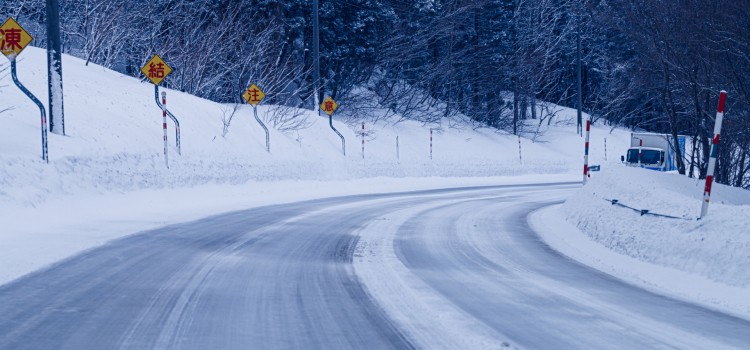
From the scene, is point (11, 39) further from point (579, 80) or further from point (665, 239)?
point (579, 80)

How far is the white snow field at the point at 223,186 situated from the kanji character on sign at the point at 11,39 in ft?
5.51

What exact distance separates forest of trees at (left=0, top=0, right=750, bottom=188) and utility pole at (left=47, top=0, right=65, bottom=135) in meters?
11.8

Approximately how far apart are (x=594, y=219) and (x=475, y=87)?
4154 cm

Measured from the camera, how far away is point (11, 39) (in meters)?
15.0

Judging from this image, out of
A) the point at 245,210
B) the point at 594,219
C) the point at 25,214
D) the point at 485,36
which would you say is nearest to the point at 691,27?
the point at 594,219

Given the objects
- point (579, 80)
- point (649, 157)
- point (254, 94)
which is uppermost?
point (579, 80)

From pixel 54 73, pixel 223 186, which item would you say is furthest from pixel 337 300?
pixel 223 186

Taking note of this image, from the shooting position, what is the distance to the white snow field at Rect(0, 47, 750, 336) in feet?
27.1

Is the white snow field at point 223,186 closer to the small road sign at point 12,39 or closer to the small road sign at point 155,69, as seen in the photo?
the small road sign at point 155,69

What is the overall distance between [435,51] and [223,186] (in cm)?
3128

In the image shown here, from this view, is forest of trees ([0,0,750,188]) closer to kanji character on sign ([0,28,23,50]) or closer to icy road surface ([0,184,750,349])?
icy road surface ([0,184,750,349])

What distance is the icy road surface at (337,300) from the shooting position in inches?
212

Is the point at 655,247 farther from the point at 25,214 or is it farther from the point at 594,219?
the point at 25,214

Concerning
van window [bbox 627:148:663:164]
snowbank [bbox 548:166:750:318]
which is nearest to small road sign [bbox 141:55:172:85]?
snowbank [bbox 548:166:750:318]
